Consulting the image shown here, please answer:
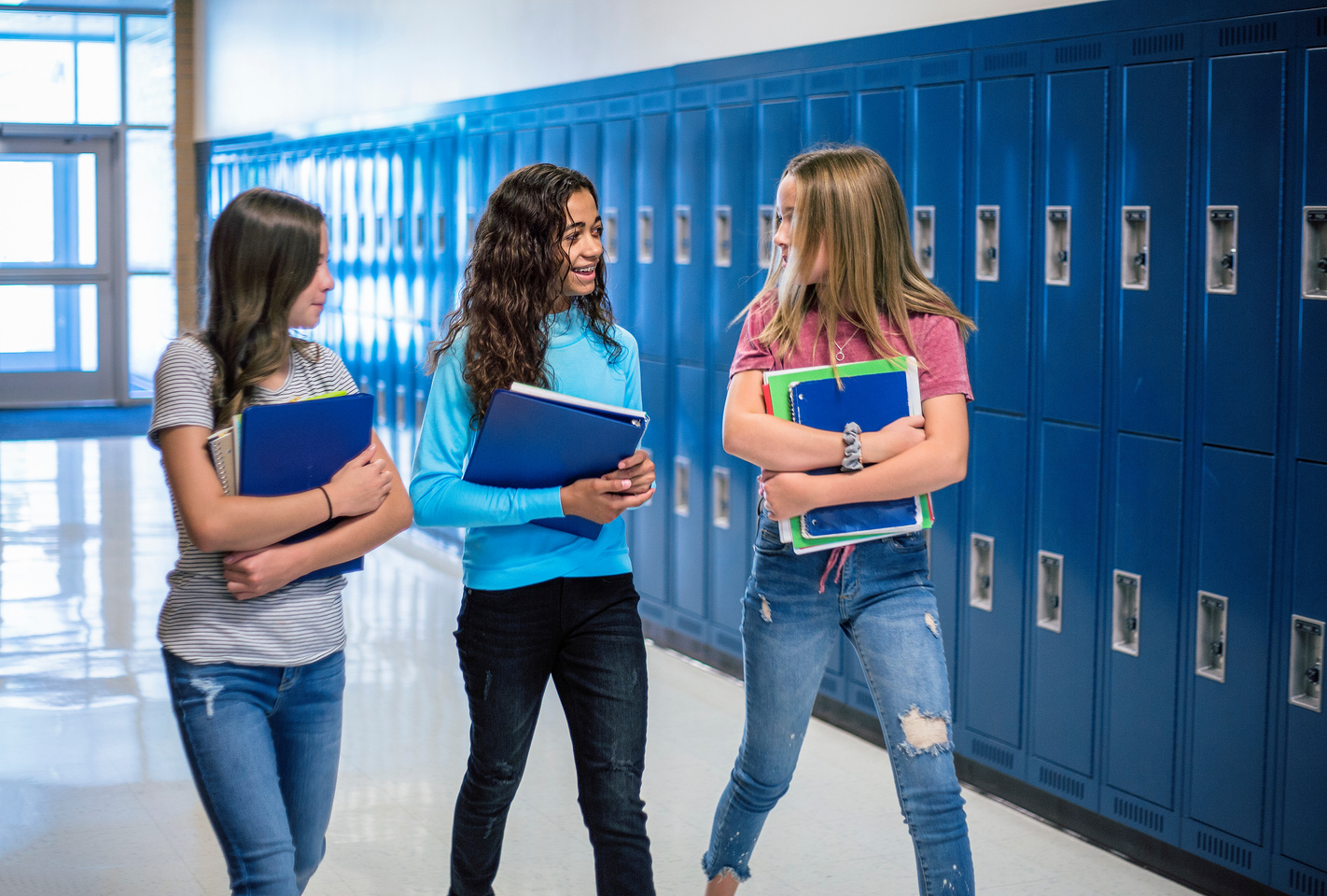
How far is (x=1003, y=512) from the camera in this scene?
3.42 m

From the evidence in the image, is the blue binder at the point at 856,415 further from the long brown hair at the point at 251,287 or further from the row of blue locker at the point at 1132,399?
the row of blue locker at the point at 1132,399

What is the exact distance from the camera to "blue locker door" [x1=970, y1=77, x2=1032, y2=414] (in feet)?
10.7

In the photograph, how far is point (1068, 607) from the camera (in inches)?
127

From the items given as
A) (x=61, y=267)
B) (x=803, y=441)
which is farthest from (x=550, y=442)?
(x=61, y=267)

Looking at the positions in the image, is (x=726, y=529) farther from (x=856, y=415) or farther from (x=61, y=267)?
(x=61, y=267)

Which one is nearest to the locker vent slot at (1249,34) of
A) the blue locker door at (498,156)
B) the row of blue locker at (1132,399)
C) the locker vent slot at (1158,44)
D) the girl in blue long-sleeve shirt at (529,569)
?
the row of blue locker at (1132,399)

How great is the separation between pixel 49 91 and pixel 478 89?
7.66 m

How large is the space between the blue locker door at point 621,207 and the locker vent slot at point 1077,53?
2.15 metres

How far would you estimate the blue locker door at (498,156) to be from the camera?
5836 millimetres

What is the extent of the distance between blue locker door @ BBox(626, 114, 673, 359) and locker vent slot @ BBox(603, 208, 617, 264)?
0.60ft

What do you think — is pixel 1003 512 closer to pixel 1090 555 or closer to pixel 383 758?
pixel 1090 555

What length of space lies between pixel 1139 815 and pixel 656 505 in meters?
2.32

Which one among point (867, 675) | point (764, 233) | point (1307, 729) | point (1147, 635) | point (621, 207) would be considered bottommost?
point (1307, 729)

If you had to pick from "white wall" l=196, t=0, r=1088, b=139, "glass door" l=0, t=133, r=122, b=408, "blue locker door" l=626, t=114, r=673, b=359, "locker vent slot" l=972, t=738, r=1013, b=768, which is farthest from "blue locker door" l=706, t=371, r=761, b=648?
"glass door" l=0, t=133, r=122, b=408
